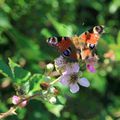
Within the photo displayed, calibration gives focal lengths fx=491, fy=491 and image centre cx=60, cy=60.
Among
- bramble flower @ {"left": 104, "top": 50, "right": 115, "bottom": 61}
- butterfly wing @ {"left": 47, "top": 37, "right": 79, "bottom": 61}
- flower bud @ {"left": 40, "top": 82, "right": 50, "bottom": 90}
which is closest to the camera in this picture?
butterfly wing @ {"left": 47, "top": 37, "right": 79, "bottom": 61}

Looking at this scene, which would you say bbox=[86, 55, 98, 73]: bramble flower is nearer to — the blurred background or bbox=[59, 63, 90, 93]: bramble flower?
bbox=[59, 63, 90, 93]: bramble flower

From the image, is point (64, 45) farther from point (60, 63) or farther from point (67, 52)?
point (60, 63)

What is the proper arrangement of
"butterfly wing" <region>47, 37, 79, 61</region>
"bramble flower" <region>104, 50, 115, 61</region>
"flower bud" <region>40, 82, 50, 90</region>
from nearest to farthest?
"butterfly wing" <region>47, 37, 79, 61</region> → "flower bud" <region>40, 82, 50, 90</region> → "bramble flower" <region>104, 50, 115, 61</region>

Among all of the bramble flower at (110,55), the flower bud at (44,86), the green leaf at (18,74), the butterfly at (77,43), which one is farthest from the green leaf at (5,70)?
the bramble flower at (110,55)

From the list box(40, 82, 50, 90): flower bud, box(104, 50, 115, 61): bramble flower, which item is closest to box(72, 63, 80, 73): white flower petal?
box(40, 82, 50, 90): flower bud

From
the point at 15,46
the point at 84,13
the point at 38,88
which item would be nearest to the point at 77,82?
the point at 38,88

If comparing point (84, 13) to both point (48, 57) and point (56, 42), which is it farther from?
point (56, 42)

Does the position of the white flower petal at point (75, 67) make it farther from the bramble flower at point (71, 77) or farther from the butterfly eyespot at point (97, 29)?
the butterfly eyespot at point (97, 29)
